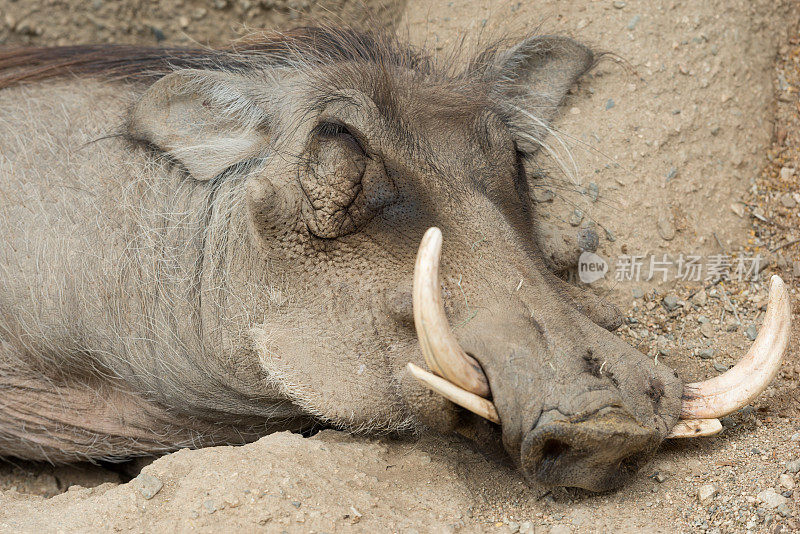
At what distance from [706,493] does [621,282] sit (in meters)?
1.32

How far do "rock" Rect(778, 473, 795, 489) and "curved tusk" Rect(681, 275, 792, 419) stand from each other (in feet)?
0.73

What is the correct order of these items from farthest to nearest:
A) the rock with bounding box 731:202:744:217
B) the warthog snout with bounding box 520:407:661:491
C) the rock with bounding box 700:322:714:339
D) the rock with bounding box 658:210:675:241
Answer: the rock with bounding box 731:202:744:217 < the rock with bounding box 658:210:675:241 < the rock with bounding box 700:322:714:339 < the warthog snout with bounding box 520:407:661:491

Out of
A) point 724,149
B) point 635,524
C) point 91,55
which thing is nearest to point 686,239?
point 724,149

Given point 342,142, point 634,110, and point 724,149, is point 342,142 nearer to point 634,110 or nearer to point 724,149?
point 634,110

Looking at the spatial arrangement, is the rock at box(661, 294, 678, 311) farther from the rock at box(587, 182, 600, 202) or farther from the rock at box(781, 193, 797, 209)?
the rock at box(781, 193, 797, 209)

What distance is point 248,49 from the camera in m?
3.34

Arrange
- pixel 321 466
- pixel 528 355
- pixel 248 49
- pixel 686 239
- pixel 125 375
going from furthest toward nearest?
pixel 686 239 → pixel 248 49 → pixel 125 375 → pixel 321 466 → pixel 528 355

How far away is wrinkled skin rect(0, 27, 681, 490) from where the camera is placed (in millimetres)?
2303

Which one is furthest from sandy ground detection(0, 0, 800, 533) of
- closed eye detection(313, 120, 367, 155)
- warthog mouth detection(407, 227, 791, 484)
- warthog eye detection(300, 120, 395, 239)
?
closed eye detection(313, 120, 367, 155)

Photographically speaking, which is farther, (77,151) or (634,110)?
(634,110)

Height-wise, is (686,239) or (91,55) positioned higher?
(91,55)

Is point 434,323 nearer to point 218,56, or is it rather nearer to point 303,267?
point 303,267

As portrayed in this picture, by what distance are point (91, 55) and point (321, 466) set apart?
2191 mm

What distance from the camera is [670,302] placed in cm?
354
